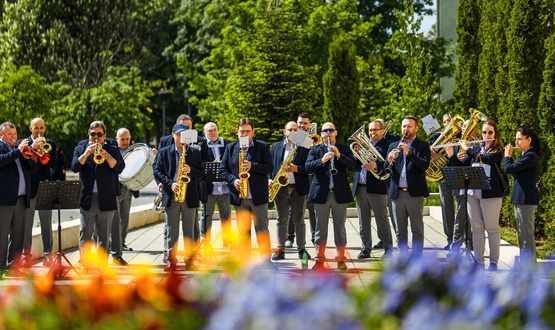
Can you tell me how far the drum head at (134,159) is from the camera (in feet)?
34.7

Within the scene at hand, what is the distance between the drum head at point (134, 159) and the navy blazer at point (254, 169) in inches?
78.0

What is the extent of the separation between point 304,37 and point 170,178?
19.6 meters

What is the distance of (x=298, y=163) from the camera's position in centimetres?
958

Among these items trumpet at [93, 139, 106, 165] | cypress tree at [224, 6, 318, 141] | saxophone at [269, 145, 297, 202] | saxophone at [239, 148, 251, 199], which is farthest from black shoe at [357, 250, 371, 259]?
cypress tree at [224, 6, 318, 141]

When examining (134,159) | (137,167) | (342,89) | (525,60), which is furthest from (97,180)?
(342,89)

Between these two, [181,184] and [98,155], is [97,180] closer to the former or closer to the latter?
[98,155]

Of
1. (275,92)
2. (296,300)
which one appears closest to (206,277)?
(296,300)

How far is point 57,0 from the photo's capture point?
105ft

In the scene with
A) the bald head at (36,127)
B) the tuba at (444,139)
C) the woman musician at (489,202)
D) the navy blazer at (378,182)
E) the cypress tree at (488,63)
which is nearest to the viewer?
the woman musician at (489,202)

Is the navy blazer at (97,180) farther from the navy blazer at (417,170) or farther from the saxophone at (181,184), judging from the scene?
the navy blazer at (417,170)

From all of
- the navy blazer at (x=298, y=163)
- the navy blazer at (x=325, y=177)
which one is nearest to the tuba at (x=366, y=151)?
the navy blazer at (x=325, y=177)

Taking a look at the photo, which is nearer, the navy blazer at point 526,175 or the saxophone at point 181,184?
the navy blazer at point 526,175

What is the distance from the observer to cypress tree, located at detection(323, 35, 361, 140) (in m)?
22.0

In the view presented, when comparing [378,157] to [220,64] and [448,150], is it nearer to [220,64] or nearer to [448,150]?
[448,150]
